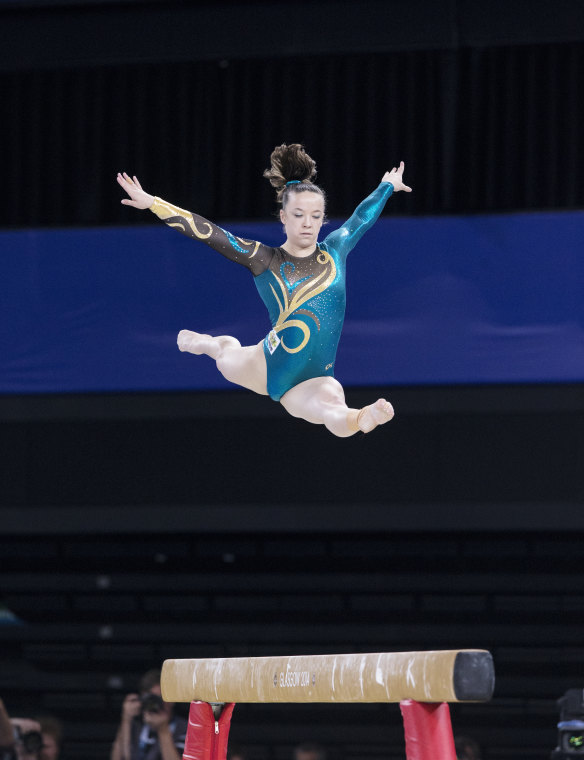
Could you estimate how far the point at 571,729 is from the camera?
5.08 metres

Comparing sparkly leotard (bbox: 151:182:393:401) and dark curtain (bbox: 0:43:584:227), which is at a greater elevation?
dark curtain (bbox: 0:43:584:227)

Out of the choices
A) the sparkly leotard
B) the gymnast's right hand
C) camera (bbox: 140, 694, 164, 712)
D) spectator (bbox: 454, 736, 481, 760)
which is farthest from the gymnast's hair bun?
spectator (bbox: 454, 736, 481, 760)

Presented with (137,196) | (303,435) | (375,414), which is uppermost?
(303,435)

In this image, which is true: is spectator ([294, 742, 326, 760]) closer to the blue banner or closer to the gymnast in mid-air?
the blue banner

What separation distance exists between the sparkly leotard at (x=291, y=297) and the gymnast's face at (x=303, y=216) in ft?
0.22

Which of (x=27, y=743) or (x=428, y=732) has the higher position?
(x=27, y=743)

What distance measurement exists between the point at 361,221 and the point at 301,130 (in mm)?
3538

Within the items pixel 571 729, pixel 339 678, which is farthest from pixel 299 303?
pixel 571 729

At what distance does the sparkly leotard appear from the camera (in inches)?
156

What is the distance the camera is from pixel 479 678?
3.30 m

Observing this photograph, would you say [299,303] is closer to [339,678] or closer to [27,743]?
[339,678]

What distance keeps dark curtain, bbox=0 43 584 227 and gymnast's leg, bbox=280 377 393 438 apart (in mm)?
3612

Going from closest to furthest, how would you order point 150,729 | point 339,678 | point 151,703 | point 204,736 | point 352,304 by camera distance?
point 339,678
point 204,736
point 151,703
point 150,729
point 352,304

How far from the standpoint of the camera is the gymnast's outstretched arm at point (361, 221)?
14.0ft
